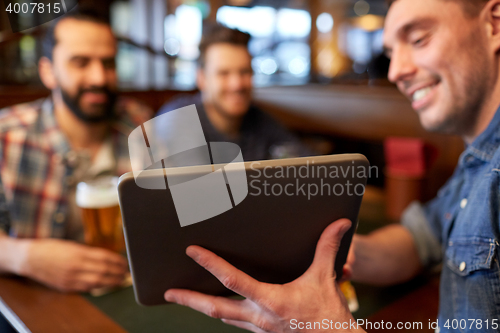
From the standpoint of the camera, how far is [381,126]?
107 inches

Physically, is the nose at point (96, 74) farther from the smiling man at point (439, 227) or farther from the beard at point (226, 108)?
the smiling man at point (439, 227)

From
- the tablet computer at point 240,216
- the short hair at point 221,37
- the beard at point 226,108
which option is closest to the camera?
the tablet computer at point 240,216

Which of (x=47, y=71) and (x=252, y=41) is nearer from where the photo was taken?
(x=47, y=71)

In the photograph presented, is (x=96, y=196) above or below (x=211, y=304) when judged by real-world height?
above

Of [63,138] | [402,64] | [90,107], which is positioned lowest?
[63,138]

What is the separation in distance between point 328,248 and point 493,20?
30.6 inches

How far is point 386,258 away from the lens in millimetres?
1027

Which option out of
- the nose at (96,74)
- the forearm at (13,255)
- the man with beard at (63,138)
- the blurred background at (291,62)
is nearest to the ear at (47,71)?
the man with beard at (63,138)

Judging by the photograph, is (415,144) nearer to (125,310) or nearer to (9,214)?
(125,310)

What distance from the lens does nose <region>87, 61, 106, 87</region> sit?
1.49 meters

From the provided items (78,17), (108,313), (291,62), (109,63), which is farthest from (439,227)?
(291,62)

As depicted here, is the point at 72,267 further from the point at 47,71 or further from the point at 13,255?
the point at 47,71

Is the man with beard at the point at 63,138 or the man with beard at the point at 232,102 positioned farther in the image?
the man with beard at the point at 232,102

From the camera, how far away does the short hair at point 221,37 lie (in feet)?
6.99
